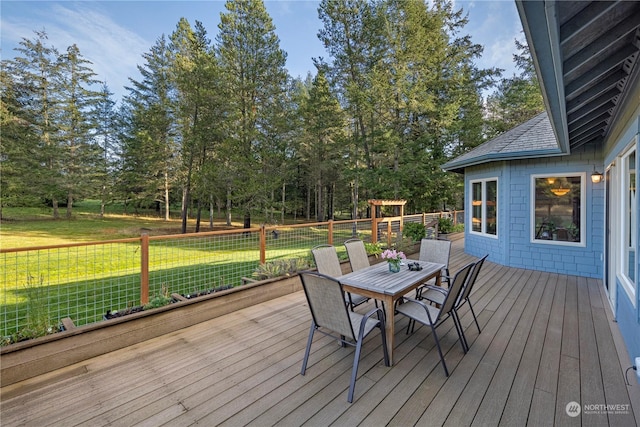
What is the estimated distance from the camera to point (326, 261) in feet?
11.5

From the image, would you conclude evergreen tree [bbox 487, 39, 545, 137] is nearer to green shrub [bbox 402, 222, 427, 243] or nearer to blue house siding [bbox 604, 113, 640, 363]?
green shrub [bbox 402, 222, 427, 243]

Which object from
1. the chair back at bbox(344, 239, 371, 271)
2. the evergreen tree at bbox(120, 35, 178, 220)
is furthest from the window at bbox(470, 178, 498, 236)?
the evergreen tree at bbox(120, 35, 178, 220)

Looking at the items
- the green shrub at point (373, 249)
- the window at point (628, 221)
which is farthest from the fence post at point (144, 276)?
the window at point (628, 221)

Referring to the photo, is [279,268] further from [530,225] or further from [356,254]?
[530,225]

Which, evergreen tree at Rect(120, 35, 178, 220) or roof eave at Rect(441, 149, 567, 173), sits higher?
evergreen tree at Rect(120, 35, 178, 220)

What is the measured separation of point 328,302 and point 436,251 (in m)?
2.46

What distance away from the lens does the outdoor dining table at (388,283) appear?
2.57m

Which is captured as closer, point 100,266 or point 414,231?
point 100,266

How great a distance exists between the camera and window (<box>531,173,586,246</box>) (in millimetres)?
5668

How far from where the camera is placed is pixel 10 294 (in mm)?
4992

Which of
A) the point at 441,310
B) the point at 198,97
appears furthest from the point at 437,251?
the point at 198,97

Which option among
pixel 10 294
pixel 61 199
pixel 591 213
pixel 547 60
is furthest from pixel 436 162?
pixel 61 199

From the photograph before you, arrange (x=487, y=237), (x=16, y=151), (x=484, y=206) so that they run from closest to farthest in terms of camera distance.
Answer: (x=487, y=237) < (x=484, y=206) < (x=16, y=151)

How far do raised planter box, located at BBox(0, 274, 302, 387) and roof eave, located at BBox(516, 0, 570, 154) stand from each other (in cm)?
379
